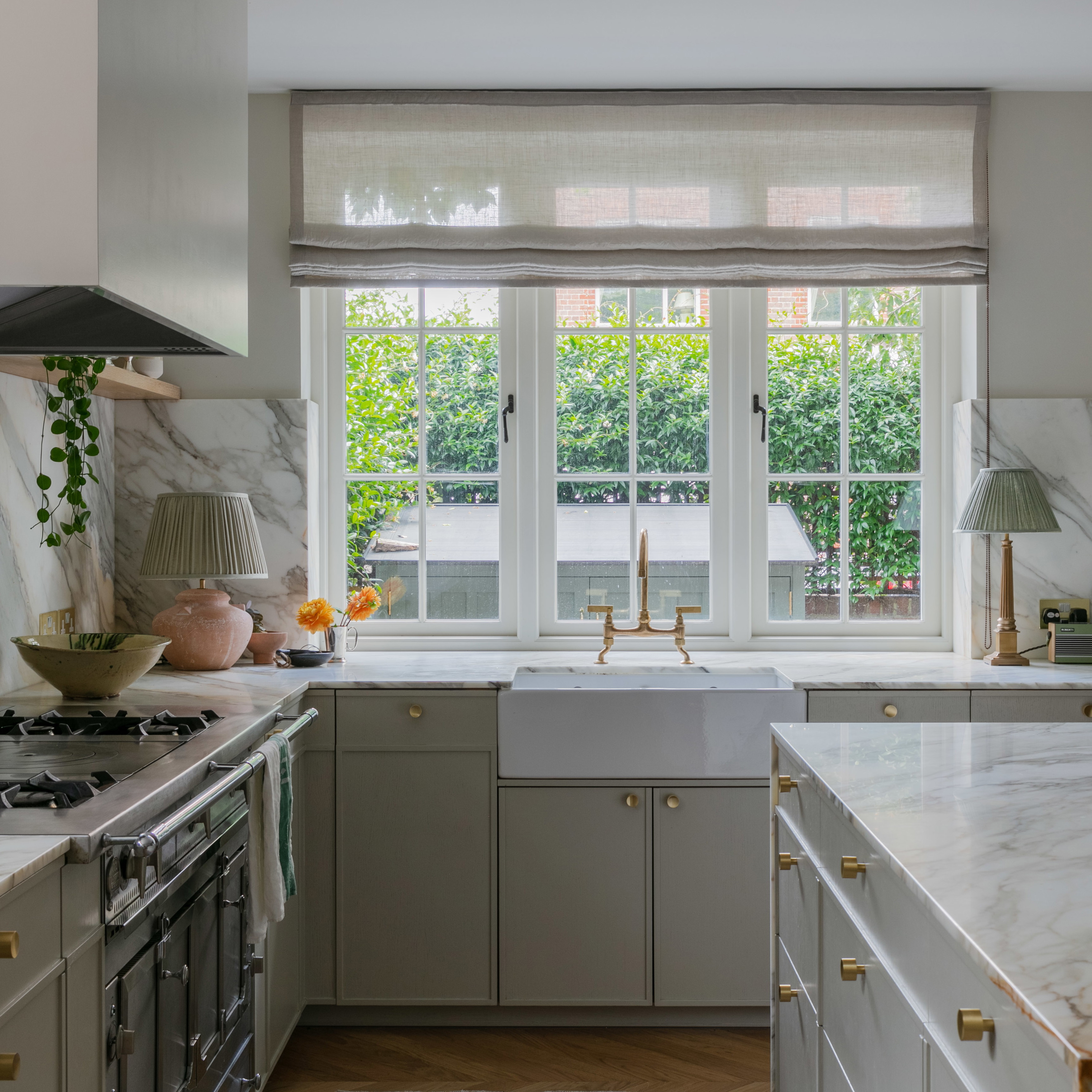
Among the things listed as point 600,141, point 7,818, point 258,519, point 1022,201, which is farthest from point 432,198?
point 7,818

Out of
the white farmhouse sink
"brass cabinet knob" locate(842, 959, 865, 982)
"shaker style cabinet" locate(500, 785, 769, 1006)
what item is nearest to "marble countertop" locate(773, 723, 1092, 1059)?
"brass cabinet knob" locate(842, 959, 865, 982)

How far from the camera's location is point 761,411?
3.29 meters

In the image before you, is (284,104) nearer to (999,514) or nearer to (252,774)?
(252,774)

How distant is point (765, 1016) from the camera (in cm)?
270

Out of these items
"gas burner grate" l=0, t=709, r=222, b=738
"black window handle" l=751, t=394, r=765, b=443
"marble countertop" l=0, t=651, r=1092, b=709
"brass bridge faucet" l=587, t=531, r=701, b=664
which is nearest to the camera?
"gas burner grate" l=0, t=709, r=222, b=738

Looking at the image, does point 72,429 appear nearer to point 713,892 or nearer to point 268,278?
point 268,278

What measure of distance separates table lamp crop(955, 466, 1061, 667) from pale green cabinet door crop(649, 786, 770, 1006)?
0.90 m

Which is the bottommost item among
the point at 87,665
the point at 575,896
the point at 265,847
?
the point at 575,896

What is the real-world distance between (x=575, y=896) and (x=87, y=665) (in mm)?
1347

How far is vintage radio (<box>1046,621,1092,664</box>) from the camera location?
2.91 metres

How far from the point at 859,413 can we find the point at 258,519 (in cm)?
197

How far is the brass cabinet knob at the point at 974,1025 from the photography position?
3.08 ft

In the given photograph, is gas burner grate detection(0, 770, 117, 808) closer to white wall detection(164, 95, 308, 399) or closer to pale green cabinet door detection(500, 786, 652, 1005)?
pale green cabinet door detection(500, 786, 652, 1005)

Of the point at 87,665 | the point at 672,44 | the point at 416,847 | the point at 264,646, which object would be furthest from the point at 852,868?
the point at 672,44
